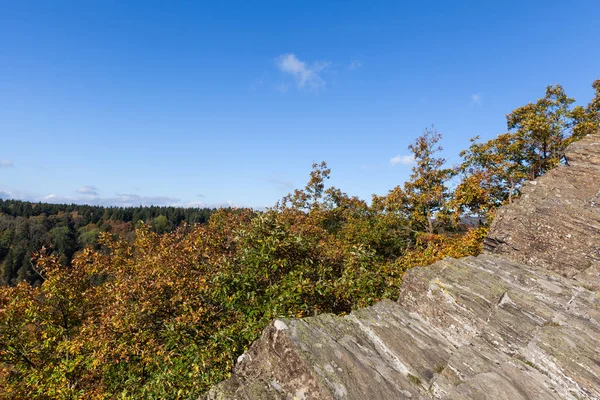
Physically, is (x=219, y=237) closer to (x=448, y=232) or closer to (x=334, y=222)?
(x=334, y=222)

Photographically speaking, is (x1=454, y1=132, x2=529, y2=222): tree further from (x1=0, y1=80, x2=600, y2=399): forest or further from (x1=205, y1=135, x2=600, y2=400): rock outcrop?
(x1=205, y1=135, x2=600, y2=400): rock outcrop

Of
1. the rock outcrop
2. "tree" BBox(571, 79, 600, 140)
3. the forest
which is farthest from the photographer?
"tree" BBox(571, 79, 600, 140)

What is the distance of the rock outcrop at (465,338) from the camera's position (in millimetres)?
7539

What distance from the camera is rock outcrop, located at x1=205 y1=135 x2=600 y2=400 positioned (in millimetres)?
7539

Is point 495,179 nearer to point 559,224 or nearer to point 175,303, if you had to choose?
point 559,224

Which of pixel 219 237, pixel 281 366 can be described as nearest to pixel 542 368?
pixel 281 366

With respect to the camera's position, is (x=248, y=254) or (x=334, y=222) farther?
(x=334, y=222)

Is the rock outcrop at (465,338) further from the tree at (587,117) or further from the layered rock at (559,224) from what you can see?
the tree at (587,117)

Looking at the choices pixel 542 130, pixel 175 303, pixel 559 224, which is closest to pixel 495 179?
pixel 542 130

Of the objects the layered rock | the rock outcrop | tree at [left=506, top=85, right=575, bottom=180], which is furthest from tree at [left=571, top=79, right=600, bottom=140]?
the rock outcrop

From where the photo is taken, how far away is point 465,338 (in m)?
9.77

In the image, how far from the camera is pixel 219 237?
57.7 feet

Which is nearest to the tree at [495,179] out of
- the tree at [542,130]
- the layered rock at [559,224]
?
the tree at [542,130]

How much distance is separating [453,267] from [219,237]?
12432 mm
